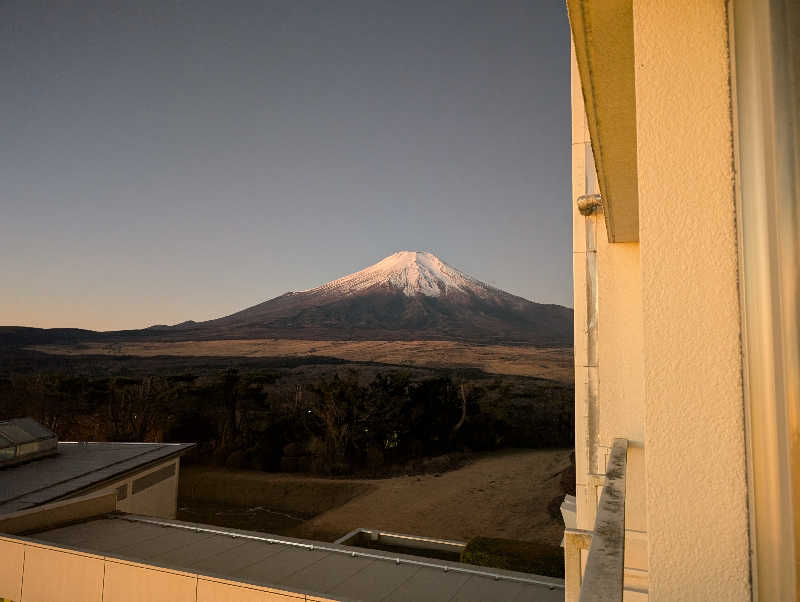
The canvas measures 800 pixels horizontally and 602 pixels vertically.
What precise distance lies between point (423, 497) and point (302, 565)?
27.2 ft

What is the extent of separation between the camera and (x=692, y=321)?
2.42 ft

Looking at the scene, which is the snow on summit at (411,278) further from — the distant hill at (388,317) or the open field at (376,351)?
the open field at (376,351)

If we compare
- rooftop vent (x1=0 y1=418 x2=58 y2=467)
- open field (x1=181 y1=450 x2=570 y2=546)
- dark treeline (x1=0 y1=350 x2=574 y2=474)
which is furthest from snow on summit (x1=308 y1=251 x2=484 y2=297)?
rooftop vent (x1=0 y1=418 x2=58 y2=467)

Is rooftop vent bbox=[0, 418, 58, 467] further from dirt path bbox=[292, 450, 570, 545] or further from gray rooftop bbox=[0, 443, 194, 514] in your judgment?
dirt path bbox=[292, 450, 570, 545]

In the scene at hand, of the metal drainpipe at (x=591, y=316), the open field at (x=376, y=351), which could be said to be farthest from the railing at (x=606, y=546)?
the open field at (x=376, y=351)

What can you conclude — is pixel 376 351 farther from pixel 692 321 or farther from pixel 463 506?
pixel 692 321

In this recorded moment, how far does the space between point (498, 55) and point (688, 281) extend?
3424 cm

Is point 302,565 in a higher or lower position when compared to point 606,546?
lower

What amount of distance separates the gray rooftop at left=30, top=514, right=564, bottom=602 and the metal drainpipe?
282 centimetres

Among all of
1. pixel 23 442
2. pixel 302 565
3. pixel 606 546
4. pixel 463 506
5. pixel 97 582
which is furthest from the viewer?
pixel 463 506

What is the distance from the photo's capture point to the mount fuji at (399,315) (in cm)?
5912

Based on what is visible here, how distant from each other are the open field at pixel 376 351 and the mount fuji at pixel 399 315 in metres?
2.18

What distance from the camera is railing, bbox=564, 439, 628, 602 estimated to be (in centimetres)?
69

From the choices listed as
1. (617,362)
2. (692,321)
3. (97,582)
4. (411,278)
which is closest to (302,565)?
(97,582)
